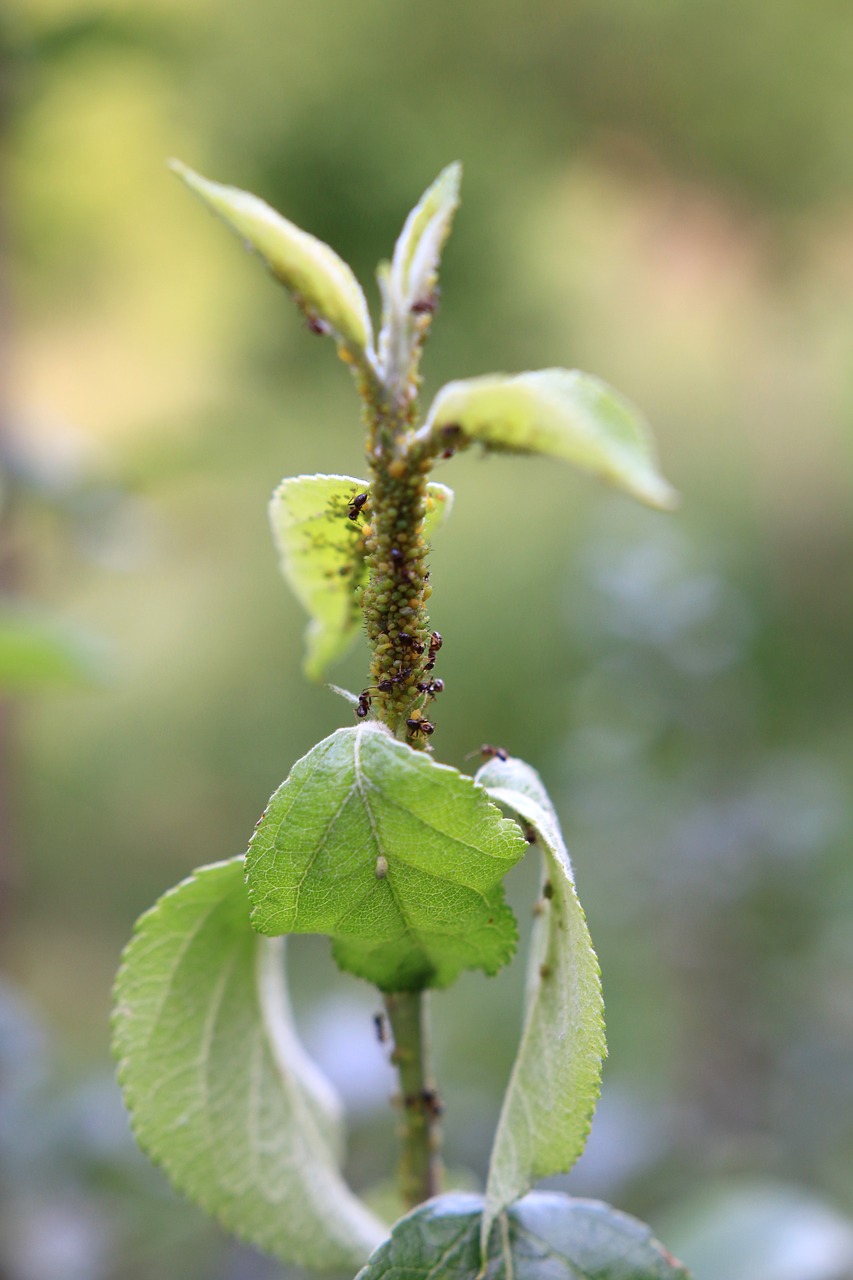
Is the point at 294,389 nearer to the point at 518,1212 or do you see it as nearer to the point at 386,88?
the point at 386,88

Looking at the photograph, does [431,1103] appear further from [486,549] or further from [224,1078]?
[486,549]

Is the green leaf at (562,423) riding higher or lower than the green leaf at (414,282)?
lower

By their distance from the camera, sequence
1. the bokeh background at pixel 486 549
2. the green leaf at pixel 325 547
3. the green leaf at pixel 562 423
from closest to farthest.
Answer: the green leaf at pixel 562 423
the green leaf at pixel 325 547
the bokeh background at pixel 486 549

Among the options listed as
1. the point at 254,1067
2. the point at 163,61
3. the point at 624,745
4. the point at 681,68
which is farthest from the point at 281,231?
the point at 681,68

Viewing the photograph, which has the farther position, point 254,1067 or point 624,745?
point 624,745

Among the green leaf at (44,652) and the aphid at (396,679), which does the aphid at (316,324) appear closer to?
the aphid at (396,679)

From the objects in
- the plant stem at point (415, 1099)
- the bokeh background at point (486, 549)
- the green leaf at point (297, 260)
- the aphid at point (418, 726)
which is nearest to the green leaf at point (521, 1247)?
the plant stem at point (415, 1099)

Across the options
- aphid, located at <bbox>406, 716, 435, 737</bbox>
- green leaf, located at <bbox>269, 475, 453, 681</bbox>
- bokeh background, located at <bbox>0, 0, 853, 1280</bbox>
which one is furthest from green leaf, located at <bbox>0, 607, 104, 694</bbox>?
aphid, located at <bbox>406, 716, 435, 737</bbox>

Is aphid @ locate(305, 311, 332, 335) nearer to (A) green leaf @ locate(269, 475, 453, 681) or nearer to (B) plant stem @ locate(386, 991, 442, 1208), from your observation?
(A) green leaf @ locate(269, 475, 453, 681)
